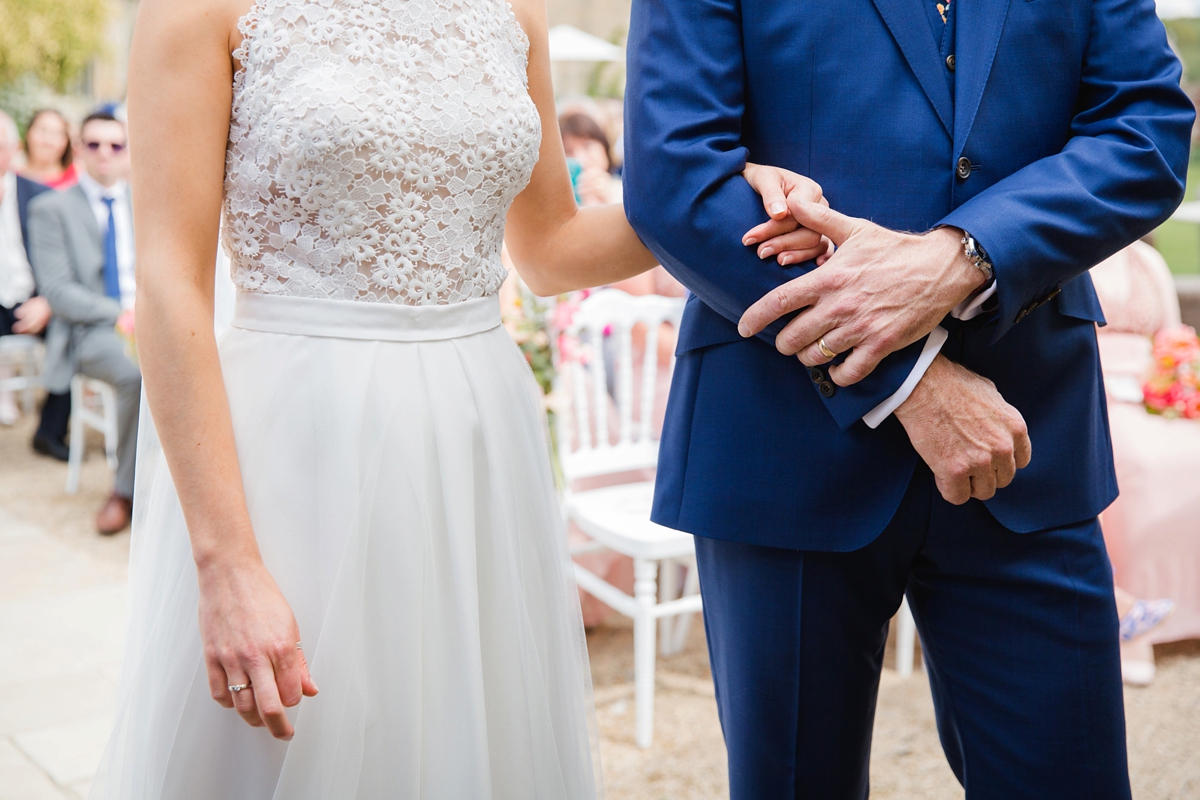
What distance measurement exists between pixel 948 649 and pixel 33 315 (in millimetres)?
6171

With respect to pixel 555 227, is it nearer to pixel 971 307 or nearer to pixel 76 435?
pixel 971 307

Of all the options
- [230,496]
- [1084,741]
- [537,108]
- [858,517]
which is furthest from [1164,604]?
[230,496]

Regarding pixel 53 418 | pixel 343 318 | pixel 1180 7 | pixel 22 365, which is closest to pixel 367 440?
pixel 343 318

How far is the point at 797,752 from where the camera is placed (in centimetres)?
144

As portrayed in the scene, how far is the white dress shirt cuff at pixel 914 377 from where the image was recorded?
49.6 inches

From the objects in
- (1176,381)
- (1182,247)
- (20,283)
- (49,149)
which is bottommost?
(1182,247)

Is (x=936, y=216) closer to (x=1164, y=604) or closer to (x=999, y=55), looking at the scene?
(x=999, y=55)

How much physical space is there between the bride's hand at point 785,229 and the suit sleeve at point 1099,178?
0.15 metres

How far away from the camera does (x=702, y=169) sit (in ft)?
4.19

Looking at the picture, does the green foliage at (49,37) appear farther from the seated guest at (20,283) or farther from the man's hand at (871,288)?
the man's hand at (871,288)

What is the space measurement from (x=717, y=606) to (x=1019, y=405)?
1.59 ft

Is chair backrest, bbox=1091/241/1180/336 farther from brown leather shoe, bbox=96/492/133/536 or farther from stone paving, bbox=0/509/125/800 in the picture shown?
brown leather shoe, bbox=96/492/133/536

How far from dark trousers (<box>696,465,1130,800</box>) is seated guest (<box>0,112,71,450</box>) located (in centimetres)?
577

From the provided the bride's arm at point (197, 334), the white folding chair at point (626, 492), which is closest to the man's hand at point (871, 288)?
the bride's arm at point (197, 334)
